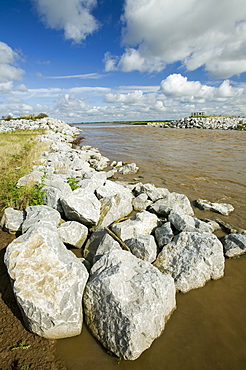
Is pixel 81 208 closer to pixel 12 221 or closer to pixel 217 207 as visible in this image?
pixel 12 221

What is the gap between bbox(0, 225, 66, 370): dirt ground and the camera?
2336 millimetres

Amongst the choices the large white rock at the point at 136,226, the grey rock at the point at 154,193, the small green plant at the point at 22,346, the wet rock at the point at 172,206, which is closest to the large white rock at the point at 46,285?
the small green plant at the point at 22,346

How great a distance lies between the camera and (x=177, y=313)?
3.10 meters

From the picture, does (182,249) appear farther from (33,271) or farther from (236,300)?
(33,271)

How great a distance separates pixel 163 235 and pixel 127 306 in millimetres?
2073

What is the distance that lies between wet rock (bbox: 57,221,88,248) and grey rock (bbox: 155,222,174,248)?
1708 mm

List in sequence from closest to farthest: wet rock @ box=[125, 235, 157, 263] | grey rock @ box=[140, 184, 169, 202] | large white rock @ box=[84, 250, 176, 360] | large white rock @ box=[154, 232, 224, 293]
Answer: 1. large white rock @ box=[84, 250, 176, 360]
2. large white rock @ box=[154, 232, 224, 293]
3. wet rock @ box=[125, 235, 157, 263]
4. grey rock @ box=[140, 184, 169, 202]

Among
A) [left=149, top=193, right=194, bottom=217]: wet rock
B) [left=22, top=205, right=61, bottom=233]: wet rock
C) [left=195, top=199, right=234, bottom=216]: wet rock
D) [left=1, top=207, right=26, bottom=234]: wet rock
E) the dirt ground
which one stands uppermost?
[left=22, top=205, right=61, bottom=233]: wet rock

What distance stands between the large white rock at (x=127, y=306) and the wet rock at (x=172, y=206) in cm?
275

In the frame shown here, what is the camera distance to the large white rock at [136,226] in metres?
4.42

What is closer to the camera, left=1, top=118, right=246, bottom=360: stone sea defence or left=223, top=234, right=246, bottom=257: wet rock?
left=1, top=118, right=246, bottom=360: stone sea defence

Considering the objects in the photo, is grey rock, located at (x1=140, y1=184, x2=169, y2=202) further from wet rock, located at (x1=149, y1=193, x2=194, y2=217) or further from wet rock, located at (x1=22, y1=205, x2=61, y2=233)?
wet rock, located at (x1=22, y1=205, x2=61, y2=233)

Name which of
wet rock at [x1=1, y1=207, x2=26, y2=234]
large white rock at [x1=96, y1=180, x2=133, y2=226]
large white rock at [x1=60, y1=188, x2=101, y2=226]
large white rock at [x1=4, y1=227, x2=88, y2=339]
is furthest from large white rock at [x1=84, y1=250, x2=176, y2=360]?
wet rock at [x1=1, y1=207, x2=26, y2=234]

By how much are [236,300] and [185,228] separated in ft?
5.43
